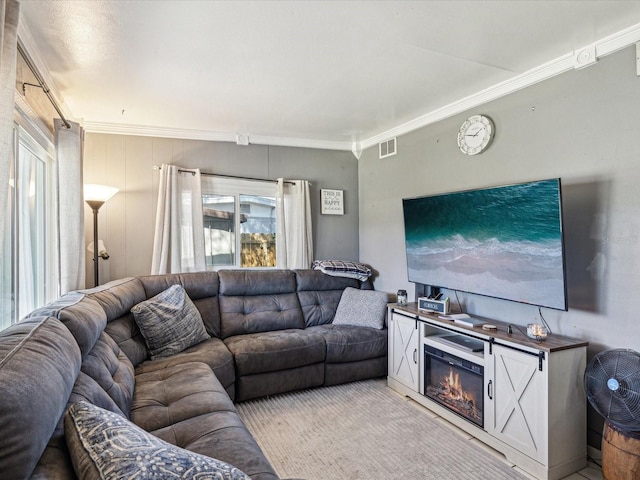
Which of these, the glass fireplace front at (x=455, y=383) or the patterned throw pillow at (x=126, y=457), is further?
the glass fireplace front at (x=455, y=383)

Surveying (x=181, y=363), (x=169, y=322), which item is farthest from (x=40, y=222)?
(x=181, y=363)

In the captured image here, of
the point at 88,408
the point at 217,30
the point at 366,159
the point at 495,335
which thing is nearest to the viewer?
the point at 88,408

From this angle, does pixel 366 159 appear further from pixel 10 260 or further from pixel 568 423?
pixel 10 260

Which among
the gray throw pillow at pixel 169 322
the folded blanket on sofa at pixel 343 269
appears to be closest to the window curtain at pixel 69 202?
the gray throw pillow at pixel 169 322

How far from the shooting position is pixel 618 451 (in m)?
1.82

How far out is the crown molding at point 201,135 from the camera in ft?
11.6

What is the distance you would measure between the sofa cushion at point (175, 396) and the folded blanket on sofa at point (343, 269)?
6.38 ft

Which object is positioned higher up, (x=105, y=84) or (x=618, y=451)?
(x=105, y=84)

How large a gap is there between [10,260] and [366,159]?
140 inches

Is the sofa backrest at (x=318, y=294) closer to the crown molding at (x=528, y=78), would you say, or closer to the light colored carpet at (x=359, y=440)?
the light colored carpet at (x=359, y=440)

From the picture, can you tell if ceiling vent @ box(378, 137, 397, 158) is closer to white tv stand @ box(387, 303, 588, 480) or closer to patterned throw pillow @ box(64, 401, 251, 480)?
white tv stand @ box(387, 303, 588, 480)

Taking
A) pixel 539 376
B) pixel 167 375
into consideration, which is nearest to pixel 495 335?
pixel 539 376

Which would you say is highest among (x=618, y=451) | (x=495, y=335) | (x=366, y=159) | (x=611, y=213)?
(x=366, y=159)

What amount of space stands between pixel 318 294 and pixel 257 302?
2.31ft
